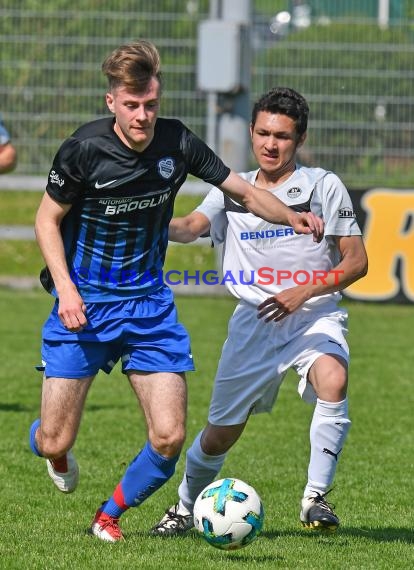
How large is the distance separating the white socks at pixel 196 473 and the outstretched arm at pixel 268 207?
1.20 m

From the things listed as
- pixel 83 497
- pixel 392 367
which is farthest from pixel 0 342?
pixel 83 497

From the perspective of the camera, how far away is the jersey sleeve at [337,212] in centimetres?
609

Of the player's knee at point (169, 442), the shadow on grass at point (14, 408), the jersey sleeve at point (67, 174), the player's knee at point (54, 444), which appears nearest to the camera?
the jersey sleeve at point (67, 174)

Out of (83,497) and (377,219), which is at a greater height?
(83,497)

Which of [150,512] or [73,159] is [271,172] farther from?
[150,512]

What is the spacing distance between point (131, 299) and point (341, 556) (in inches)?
57.6

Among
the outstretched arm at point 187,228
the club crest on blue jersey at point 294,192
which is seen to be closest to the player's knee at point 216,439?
the outstretched arm at point 187,228

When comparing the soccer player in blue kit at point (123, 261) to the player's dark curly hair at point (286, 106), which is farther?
the player's dark curly hair at point (286, 106)

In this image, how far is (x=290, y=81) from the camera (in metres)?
17.0

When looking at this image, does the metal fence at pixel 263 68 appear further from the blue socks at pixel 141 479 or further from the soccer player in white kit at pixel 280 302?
the blue socks at pixel 141 479

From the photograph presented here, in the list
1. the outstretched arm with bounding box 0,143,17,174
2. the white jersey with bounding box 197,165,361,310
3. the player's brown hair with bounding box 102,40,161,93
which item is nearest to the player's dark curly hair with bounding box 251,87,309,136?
the white jersey with bounding box 197,165,361,310

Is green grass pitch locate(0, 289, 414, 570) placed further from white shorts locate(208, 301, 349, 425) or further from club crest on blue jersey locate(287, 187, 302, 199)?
club crest on blue jersey locate(287, 187, 302, 199)

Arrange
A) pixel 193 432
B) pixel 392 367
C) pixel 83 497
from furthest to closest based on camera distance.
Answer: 1. pixel 392 367
2. pixel 193 432
3. pixel 83 497

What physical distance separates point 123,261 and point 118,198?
0.30 metres
